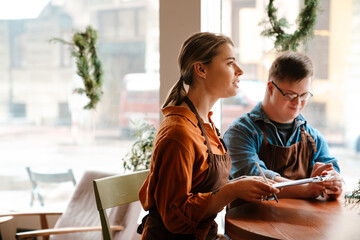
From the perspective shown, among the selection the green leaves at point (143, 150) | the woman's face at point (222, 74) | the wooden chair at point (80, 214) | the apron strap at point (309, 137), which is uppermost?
the woman's face at point (222, 74)

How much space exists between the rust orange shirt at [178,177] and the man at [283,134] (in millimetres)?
472

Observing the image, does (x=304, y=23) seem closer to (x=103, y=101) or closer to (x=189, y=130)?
(x=189, y=130)

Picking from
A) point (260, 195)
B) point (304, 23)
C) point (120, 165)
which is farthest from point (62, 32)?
point (260, 195)

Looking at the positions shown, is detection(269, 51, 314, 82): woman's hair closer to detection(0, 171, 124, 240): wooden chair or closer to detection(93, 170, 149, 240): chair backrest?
detection(93, 170, 149, 240): chair backrest

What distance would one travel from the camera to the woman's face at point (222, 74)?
1.83m

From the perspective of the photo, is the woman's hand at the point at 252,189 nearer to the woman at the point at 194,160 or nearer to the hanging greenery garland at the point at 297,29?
the woman at the point at 194,160

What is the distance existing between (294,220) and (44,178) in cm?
281

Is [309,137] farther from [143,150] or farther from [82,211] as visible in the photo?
[82,211]

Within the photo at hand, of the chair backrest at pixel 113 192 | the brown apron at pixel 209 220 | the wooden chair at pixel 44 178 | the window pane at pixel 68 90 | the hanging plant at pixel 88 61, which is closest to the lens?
the brown apron at pixel 209 220

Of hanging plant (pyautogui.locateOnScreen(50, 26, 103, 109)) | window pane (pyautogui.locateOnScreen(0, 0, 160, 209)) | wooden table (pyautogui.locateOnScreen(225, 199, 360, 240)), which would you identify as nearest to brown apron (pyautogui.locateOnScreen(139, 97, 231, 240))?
wooden table (pyautogui.locateOnScreen(225, 199, 360, 240))

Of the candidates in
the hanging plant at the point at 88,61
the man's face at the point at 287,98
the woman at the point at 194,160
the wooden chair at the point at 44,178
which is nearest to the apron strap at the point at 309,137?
the man's face at the point at 287,98

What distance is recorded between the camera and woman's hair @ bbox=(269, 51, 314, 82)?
2.12m

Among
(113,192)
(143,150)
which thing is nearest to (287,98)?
(113,192)

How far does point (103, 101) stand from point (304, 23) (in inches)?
72.0
